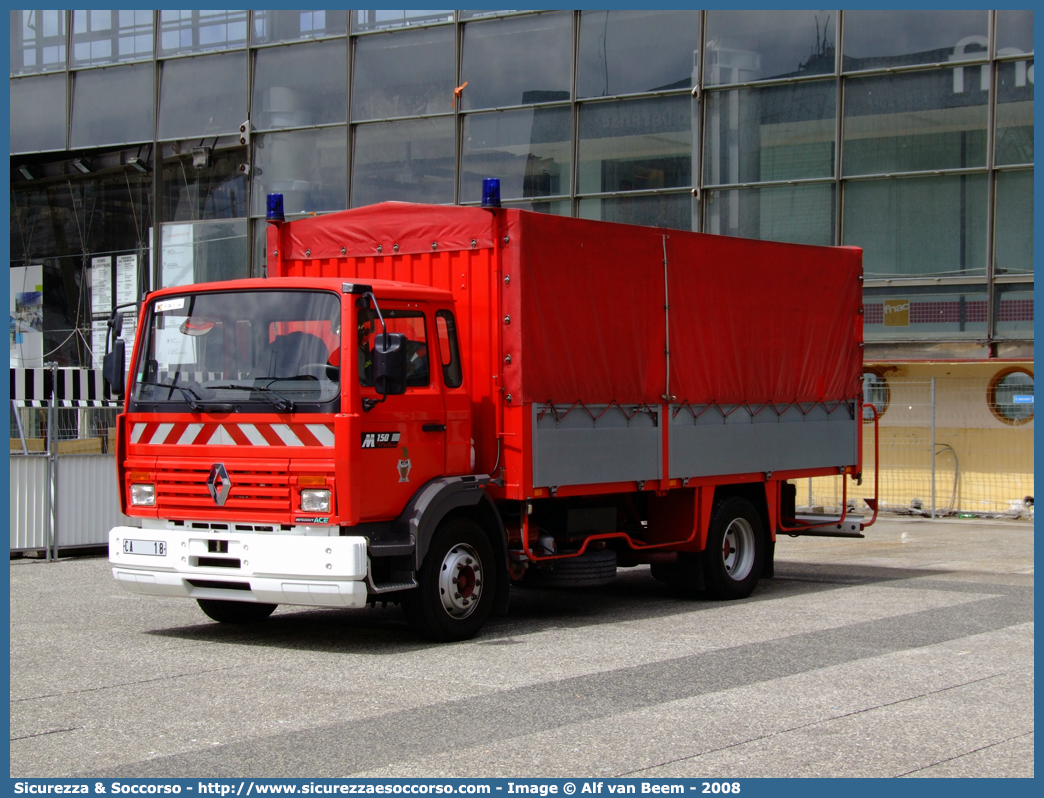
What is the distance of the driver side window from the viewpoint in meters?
9.04

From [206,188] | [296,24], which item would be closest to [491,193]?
[296,24]

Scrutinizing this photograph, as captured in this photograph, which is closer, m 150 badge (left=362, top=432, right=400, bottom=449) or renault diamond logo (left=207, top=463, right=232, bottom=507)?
m 150 badge (left=362, top=432, right=400, bottom=449)

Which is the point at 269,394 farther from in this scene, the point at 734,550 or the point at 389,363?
the point at 734,550

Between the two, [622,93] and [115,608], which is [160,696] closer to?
[115,608]

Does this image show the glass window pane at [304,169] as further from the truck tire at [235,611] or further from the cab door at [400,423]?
the cab door at [400,423]

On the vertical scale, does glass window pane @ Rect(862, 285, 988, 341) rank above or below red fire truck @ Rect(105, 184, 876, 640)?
above

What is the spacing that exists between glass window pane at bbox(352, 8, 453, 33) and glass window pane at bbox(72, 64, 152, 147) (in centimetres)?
447

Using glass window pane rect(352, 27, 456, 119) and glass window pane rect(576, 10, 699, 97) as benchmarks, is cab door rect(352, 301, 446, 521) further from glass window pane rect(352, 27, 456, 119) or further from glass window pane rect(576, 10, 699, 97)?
glass window pane rect(352, 27, 456, 119)

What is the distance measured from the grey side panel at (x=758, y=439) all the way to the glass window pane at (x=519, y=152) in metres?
→ 10.2

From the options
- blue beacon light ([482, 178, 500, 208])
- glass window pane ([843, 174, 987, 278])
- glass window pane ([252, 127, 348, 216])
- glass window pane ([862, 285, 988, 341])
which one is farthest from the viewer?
glass window pane ([252, 127, 348, 216])

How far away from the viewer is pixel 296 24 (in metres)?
24.5

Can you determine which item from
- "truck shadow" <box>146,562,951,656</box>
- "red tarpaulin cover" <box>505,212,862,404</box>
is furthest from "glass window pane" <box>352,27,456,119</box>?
"truck shadow" <box>146,562,951,656</box>

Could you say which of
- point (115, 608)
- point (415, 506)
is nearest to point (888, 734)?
point (415, 506)

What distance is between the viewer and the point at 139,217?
2569cm
